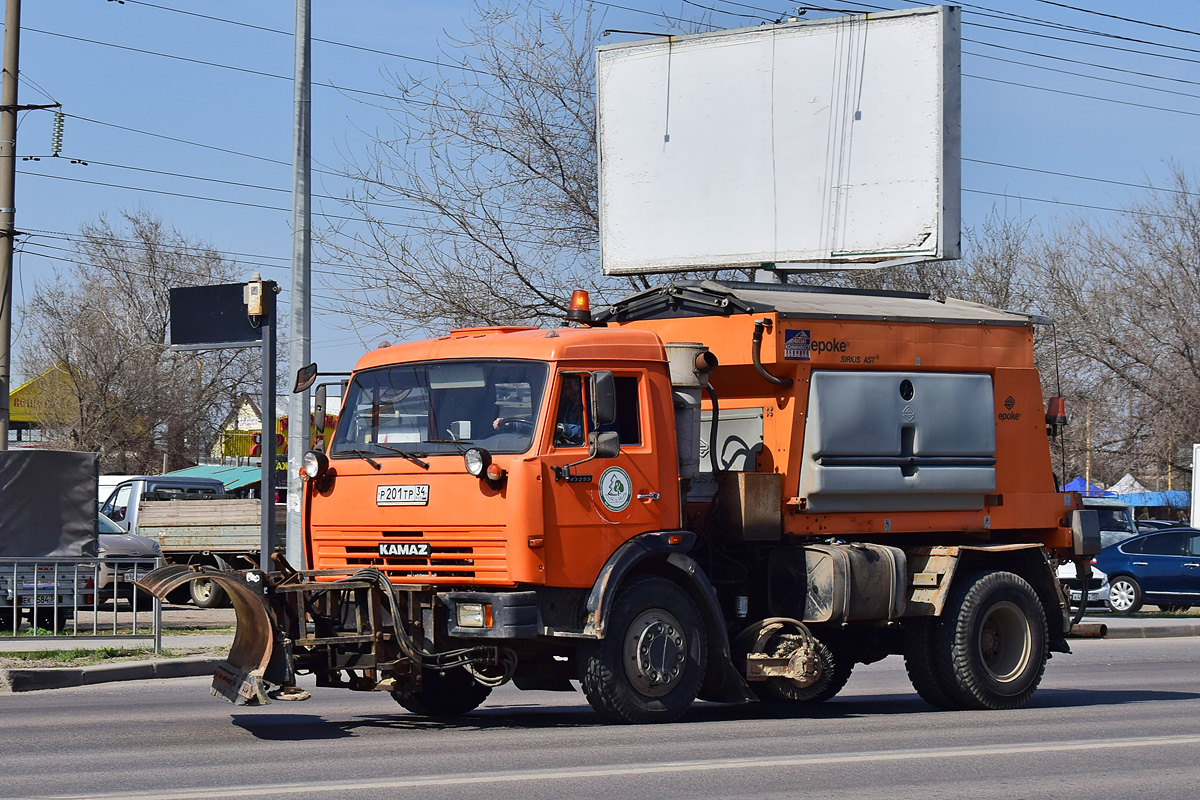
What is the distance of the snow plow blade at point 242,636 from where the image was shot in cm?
949

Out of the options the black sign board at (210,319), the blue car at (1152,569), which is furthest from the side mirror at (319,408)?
the blue car at (1152,569)

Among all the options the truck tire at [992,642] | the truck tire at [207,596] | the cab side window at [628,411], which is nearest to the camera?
the cab side window at [628,411]

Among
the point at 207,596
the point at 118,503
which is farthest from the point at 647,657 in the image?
the point at 118,503

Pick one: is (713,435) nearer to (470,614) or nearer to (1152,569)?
(470,614)

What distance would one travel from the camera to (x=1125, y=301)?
1551 inches

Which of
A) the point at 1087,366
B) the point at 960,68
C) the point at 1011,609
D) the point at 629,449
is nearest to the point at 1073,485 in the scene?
the point at 1087,366

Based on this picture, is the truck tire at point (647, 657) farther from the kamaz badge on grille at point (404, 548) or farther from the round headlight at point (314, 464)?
the round headlight at point (314, 464)

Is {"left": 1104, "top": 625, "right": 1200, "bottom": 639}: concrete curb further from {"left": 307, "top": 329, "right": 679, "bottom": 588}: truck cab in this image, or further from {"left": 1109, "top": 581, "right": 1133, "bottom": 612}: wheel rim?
{"left": 307, "top": 329, "right": 679, "bottom": 588}: truck cab

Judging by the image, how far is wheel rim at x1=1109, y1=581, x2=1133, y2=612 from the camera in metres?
25.8

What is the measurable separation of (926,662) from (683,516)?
8.30 feet

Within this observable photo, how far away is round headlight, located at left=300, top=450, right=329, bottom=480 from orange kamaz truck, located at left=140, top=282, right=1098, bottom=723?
0.08 feet

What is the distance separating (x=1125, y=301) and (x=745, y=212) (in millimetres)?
25790

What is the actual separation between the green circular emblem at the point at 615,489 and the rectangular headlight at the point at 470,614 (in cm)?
112

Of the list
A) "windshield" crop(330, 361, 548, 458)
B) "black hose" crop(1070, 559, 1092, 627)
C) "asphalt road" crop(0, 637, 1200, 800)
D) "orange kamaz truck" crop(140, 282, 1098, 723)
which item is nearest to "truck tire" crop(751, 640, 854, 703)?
"orange kamaz truck" crop(140, 282, 1098, 723)
